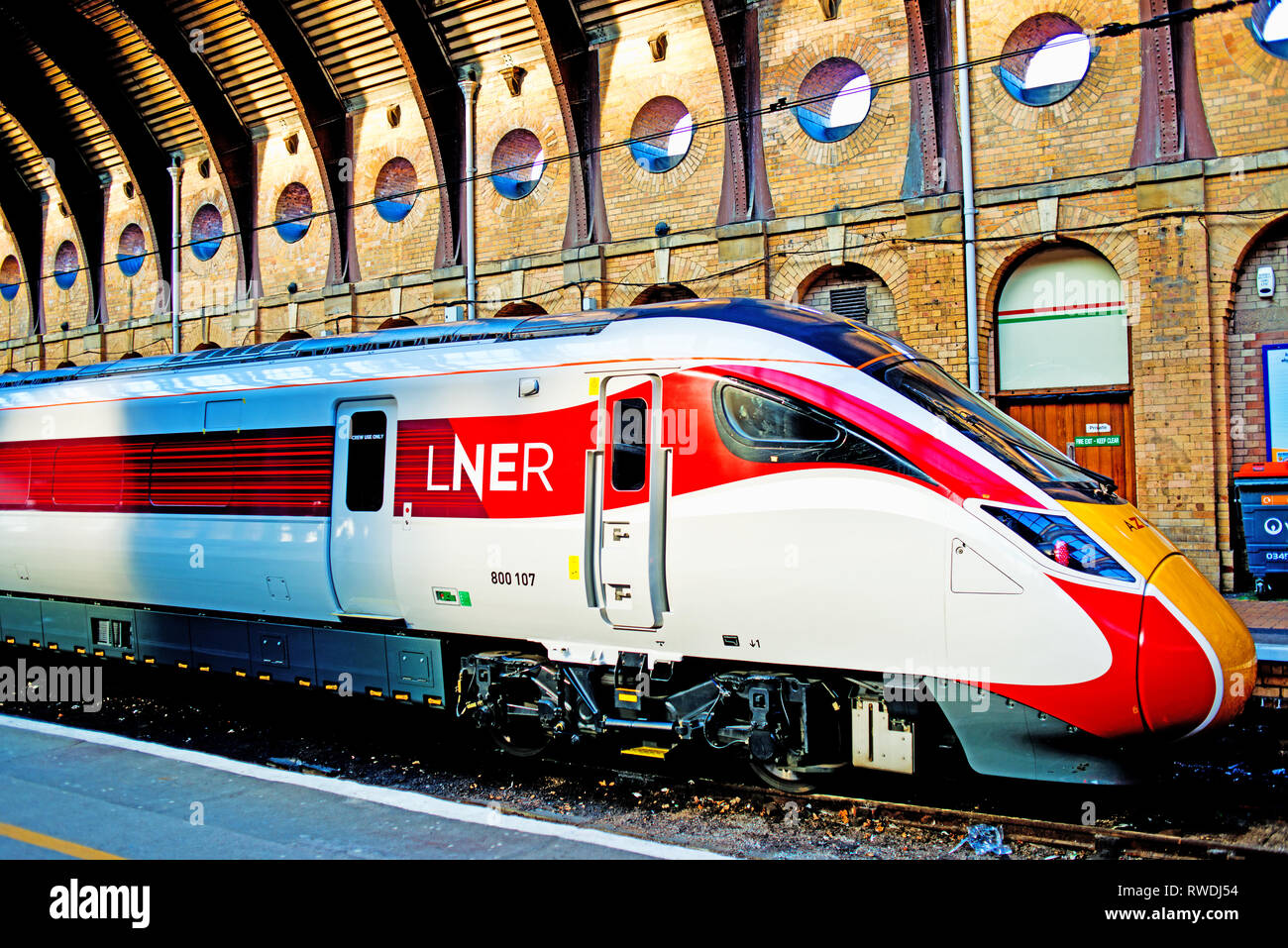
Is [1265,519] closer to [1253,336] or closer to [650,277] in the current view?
[1253,336]

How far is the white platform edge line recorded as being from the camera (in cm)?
523

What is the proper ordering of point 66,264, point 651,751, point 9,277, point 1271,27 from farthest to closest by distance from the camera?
1. point 9,277
2. point 66,264
3. point 1271,27
4. point 651,751

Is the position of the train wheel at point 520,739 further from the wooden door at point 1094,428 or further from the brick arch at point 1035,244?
the brick arch at point 1035,244

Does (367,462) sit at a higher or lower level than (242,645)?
higher

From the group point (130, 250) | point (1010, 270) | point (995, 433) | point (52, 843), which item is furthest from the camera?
point (130, 250)

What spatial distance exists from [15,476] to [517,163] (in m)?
10.1

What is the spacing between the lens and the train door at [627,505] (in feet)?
20.8

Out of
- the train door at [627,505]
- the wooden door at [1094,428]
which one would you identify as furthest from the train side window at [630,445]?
the wooden door at [1094,428]

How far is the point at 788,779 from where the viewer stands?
647 cm

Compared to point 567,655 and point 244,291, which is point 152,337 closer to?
point 244,291

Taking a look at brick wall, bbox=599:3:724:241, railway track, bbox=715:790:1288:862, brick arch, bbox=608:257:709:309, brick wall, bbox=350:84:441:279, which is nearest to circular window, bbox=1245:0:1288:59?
brick wall, bbox=599:3:724:241

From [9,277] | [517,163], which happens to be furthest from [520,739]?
[9,277]

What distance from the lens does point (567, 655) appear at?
6727 mm

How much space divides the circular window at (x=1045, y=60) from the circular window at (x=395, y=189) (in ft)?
35.0
